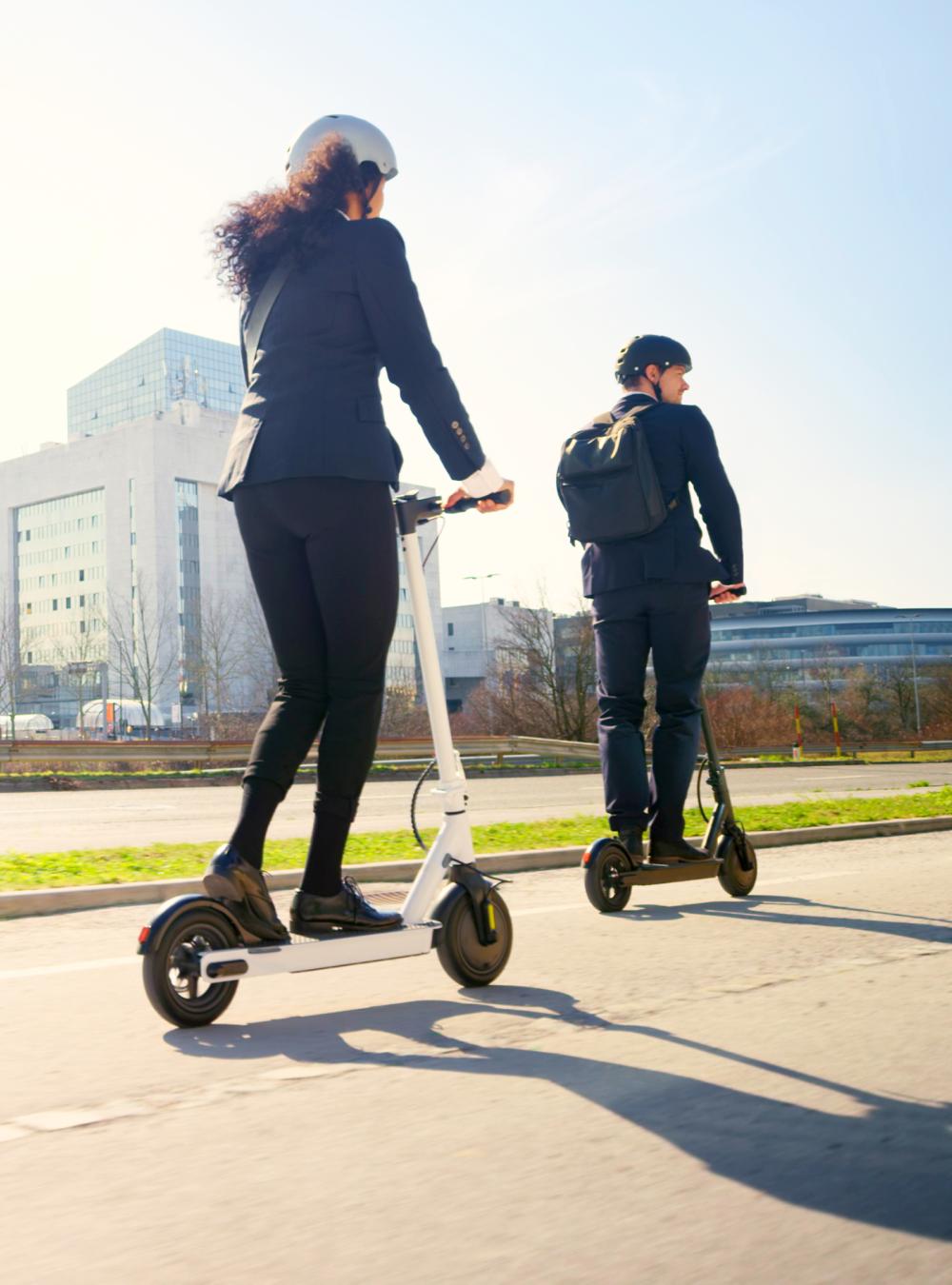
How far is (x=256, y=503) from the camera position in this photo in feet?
11.9

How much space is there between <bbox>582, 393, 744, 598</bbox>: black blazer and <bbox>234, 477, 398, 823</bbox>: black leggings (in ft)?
7.17

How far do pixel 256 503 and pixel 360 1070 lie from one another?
1536mm

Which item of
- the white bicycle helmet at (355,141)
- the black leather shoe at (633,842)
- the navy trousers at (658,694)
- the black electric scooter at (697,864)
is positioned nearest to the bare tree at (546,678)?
the black electric scooter at (697,864)

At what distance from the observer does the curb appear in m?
5.61

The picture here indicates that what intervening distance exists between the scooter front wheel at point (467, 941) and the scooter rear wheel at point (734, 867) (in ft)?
7.46

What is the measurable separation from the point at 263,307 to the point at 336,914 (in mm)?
1683

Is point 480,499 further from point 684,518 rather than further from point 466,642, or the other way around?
point 466,642

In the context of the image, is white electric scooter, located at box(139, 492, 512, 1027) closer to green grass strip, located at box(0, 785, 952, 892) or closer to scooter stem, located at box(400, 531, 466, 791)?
scooter stem, located at box(400, 531, 466, 791)

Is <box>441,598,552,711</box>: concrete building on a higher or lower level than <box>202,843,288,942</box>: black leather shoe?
higher

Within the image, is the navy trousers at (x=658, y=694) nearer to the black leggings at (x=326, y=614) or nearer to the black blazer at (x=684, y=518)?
the black blazer at (x=684, y=518)

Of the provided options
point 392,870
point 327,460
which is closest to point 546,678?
point 392,870

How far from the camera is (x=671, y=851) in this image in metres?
5.61

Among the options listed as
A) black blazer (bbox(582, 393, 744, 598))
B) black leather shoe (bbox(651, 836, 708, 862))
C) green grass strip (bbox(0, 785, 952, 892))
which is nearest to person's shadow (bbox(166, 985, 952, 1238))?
black leather shoe (bbox(651, 836, 708, 862))

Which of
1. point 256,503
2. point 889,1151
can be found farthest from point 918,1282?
point 256,503
